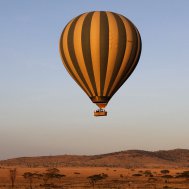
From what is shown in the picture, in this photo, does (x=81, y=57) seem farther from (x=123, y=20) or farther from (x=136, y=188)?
(x=136, y=188)

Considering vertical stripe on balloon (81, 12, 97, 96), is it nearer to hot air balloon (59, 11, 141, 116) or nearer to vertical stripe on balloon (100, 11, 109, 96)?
hot air balloon (59, 11, 141, 116)

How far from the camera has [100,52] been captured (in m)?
34.2

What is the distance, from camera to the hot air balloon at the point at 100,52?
3411 centimetres

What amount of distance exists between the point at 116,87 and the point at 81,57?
381 centimetres

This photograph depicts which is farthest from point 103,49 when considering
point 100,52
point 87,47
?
point 87,47

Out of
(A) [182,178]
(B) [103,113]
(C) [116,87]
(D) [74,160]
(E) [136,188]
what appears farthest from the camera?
(D) [74,160]

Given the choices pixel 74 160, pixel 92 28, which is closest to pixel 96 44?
pixel 92 28

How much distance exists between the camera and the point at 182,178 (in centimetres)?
8175

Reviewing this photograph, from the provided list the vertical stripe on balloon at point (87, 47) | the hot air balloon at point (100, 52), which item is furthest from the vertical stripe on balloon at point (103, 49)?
the vertical stripe on balloon at point (87, 47)

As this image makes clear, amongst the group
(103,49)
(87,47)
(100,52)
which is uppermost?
(87,47)

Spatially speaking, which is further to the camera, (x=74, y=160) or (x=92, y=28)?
(x=74, y=160)

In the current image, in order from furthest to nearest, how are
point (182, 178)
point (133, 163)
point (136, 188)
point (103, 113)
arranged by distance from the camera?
point (133, 163)
point (182, 178)
point (136, 188)
point (103, 113)

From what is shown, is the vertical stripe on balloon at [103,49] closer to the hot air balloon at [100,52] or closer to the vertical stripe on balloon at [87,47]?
the hot air balloon at [100,52]

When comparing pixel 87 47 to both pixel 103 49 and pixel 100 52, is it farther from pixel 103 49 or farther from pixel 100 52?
pixel 103 49
